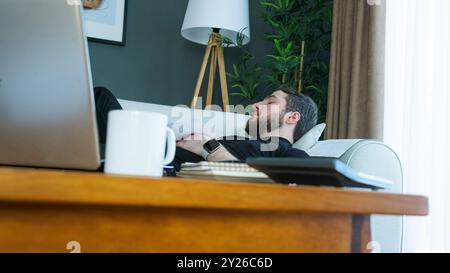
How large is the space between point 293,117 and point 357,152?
0.77m

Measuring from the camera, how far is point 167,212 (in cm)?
53

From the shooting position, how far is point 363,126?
2414mm

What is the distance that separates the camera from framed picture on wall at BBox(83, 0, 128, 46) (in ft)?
10.2

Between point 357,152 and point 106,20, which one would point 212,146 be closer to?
point 357,152

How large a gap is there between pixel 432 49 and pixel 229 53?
1.55 meters

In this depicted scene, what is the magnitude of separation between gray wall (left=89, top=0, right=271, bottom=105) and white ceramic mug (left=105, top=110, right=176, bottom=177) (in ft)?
8.23

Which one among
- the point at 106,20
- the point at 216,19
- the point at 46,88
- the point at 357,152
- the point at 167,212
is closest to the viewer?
the point at 167,212

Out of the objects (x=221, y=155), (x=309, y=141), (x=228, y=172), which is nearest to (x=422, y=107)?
(x=309, y=141)

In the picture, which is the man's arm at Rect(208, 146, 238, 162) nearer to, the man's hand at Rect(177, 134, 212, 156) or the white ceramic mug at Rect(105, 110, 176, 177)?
the man's hand at Rect(177, 134, 212, 156)

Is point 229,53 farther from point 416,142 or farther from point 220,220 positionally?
point 220,220

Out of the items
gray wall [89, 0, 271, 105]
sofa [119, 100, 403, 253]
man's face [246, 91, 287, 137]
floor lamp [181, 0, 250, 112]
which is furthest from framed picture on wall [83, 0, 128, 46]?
man's face [246, 91, 287, 137]

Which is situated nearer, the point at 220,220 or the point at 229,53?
the point at 220,220
